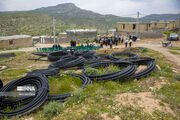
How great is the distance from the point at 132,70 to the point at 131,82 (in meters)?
0.79

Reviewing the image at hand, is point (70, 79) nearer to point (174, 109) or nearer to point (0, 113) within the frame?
point (0, 113)

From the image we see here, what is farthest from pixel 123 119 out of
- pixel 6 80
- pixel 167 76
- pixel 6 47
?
pixel 6 47

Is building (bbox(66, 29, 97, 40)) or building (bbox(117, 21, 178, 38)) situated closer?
building (bbox(117, 21, 178, 38))

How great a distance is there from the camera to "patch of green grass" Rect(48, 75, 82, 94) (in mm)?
8531

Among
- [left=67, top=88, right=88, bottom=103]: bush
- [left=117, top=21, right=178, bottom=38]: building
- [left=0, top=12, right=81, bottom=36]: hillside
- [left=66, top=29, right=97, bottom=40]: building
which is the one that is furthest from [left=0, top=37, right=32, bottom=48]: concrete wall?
[left=67, top=88, right=88, bottom=103]: bush

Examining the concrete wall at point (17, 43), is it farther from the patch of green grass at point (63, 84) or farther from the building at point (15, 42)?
the patch of green grass at point (63, 84)

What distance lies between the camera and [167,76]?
9914mm

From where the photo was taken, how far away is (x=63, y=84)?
8938 mm

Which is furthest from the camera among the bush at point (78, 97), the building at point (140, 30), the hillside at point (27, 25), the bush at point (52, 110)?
the hillside at point (27, 25)

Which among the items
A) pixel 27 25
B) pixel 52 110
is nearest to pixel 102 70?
pixel 52 110

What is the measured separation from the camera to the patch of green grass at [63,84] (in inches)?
336

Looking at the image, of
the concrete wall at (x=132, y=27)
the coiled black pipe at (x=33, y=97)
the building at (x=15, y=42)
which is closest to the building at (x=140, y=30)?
the concrete wall at (x=132, y=27)

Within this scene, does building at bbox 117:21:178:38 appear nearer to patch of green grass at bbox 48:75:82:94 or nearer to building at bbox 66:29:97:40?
building at bbox 66:29:97:40

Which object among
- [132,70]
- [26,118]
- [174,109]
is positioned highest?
[132,70]
